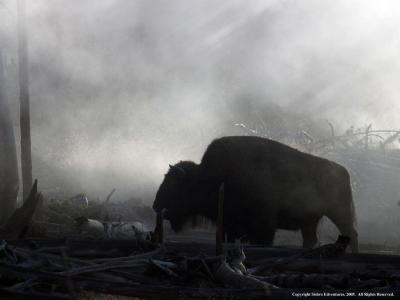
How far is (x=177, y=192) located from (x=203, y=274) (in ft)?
19.5

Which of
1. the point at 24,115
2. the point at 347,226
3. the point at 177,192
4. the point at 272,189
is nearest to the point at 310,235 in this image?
the point at 347,226

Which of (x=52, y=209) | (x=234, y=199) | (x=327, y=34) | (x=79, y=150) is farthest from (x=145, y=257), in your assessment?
(x=327, y=34)

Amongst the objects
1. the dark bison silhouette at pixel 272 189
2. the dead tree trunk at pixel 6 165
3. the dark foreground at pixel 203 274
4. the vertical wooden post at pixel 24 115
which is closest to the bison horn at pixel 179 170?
the dark bison silhouette at pixel 272 189

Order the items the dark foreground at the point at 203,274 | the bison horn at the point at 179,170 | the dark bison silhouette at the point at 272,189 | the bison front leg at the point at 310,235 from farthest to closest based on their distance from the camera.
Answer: the bison horn at the point at 179,170
the bison front leg at the point at 310,235
the dark bison silhouette at the point at 272,189
the dark foreground at the point at 203,274

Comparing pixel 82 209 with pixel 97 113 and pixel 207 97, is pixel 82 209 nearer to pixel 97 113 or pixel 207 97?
pixel 97 113

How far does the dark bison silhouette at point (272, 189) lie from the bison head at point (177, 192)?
32 cm

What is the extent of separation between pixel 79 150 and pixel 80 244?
63.2 ft

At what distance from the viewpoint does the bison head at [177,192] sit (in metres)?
10.7

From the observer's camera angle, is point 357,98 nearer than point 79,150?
No

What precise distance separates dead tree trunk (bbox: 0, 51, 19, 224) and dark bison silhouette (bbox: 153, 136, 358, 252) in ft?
9.19

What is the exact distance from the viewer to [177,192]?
35.3 feet

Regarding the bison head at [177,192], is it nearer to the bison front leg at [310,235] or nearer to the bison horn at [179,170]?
the bison horn at [179,170]

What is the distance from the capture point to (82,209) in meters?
12.3

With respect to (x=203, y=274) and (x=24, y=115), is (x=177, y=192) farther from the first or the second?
(x=203, y=274)
